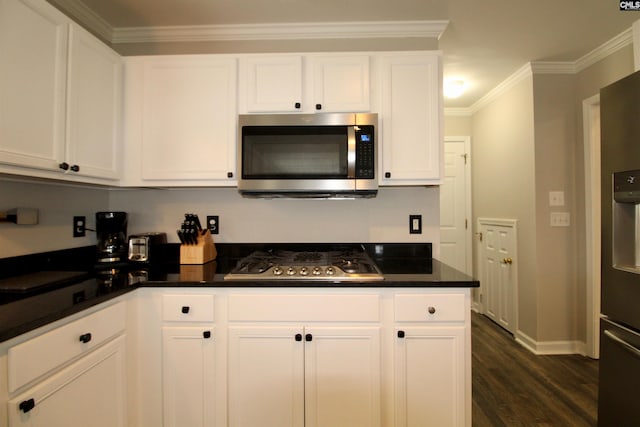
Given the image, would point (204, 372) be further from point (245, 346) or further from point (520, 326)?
point (520, 326)

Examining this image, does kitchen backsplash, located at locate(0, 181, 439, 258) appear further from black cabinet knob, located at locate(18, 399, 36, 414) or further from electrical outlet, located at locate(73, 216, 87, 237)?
black cabinet knob, located at locate(18, 399, 36, 414)

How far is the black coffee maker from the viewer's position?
5.60ft

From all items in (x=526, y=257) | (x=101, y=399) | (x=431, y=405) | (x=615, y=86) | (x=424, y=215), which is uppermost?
(x=615, y=86)

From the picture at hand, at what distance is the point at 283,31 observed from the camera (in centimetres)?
192

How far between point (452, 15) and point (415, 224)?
139 cm

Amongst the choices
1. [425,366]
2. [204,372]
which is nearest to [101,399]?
[204,372]

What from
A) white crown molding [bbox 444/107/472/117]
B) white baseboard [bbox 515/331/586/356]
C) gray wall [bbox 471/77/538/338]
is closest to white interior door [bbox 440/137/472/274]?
gray wall [bbox 471/77/538/338]

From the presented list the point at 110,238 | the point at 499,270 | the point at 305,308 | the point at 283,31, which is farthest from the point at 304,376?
the point at 499,270

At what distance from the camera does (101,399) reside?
3.81ft

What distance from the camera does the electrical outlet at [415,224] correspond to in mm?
1944

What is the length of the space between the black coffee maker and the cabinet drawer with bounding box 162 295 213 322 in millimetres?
640

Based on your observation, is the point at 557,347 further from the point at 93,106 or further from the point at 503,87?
the point at 93,106

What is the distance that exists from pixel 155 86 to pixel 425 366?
2136 millimetres

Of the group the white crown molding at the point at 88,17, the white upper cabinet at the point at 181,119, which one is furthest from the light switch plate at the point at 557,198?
the white crown molding at the point at 88,17
